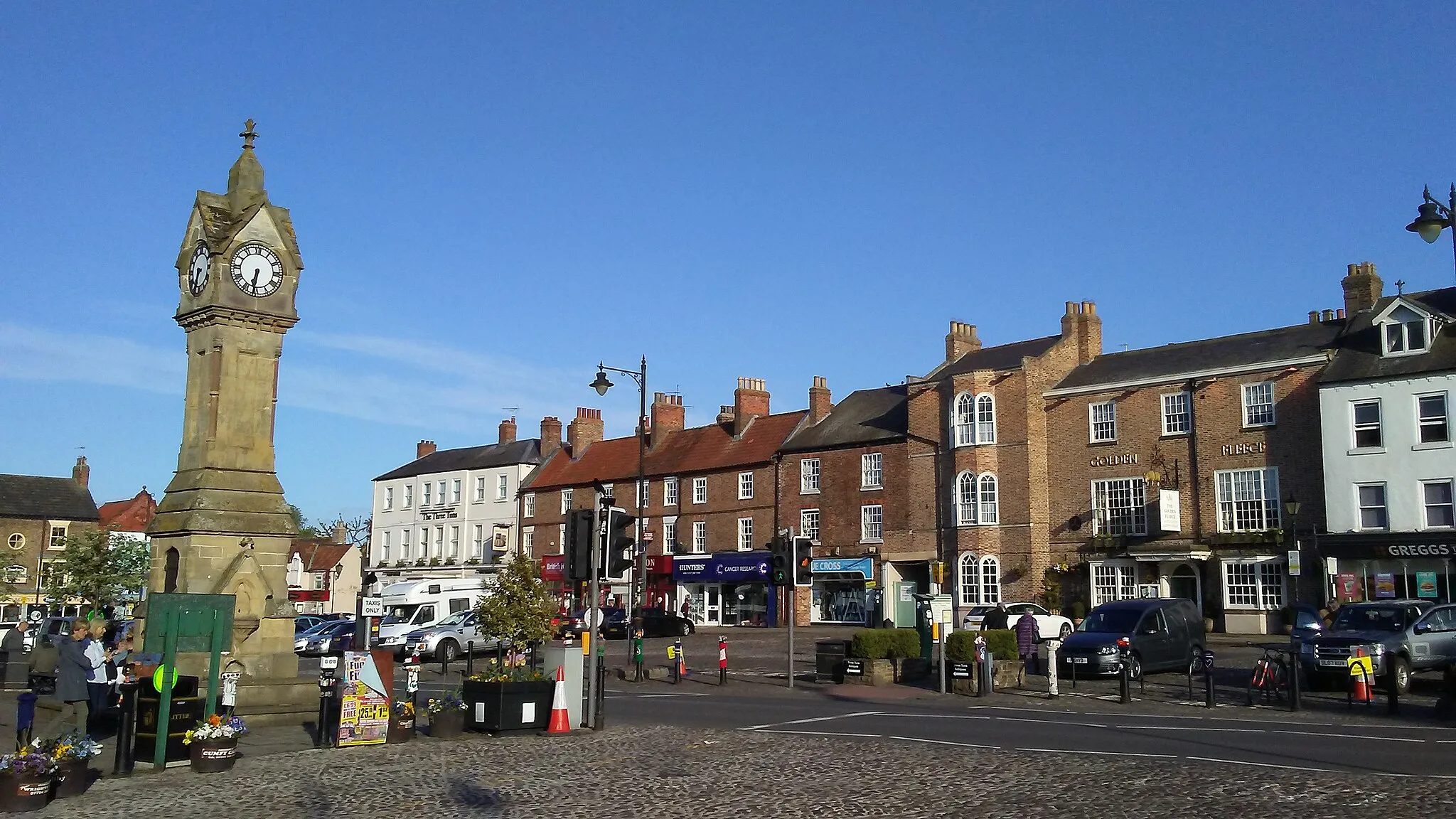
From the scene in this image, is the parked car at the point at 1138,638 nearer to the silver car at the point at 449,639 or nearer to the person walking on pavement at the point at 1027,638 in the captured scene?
the person walking on pavement at the point at 1027,638

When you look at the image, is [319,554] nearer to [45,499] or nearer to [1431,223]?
[45,499]

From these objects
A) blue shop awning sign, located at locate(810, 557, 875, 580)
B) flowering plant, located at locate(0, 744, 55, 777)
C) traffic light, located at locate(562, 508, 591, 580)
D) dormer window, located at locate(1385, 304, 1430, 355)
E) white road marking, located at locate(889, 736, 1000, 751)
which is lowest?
white road marking, located at locate(889, 736, 1000, 751)

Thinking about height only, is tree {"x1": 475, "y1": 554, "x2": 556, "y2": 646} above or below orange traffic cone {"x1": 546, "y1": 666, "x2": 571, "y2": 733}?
above

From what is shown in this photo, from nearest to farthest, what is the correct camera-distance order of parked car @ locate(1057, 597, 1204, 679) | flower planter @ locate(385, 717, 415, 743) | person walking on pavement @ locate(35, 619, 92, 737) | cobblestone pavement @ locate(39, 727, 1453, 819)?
cobblestone pavement @ locate(39, 727, 1453, 819), person walking on pavement @ locate(35, 619, 92, 737), flower planter @ locate(385, 717, 415, 743), parked car @ locate(1057, 597, 1204, 679)

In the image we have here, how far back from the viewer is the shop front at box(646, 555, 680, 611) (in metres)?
59.6

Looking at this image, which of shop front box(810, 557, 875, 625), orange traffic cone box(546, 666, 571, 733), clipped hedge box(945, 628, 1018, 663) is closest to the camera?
orange traffic cone box(546, 666, 571, 733)

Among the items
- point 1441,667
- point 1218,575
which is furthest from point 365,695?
point 1218,575

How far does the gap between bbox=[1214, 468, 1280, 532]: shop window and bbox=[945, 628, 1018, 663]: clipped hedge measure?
1896cm

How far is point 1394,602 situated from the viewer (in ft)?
83.9

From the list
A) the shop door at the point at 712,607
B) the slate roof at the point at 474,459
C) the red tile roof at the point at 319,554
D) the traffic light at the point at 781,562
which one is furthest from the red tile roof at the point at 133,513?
the traffic light at the point at 781,562

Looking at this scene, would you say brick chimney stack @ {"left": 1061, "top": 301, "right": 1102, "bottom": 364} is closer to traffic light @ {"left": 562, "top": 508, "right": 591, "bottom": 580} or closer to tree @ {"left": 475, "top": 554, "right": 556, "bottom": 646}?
tree @ {"left": 475, "top": 554, "right": 556, "bottom": 646}

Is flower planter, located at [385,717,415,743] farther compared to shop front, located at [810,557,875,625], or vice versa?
shop front, located at [810,557,875,625]

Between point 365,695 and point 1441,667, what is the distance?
68.1 feet

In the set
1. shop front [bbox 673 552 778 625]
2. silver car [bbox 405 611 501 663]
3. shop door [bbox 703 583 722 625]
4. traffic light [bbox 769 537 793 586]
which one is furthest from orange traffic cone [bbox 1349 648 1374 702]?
shop door [bbox 703 583 722 625]
